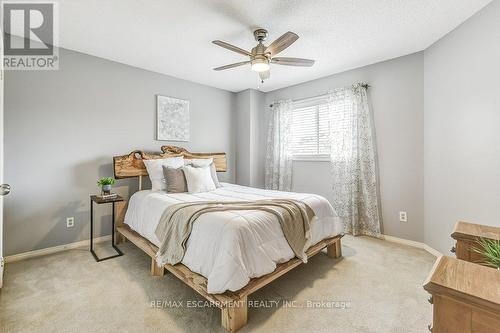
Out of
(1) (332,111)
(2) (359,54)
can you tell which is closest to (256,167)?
(1) (332,111)

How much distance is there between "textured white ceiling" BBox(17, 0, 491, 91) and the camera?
216cm

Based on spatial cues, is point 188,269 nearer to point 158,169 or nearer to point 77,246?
point 158,169

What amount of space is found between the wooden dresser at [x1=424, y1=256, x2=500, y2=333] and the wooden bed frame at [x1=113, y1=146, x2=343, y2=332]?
3.78 ft

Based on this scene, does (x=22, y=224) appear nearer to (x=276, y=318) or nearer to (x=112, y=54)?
(x=112, y=54)

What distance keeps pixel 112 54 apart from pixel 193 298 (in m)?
3.20

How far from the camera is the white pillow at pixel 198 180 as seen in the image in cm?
316

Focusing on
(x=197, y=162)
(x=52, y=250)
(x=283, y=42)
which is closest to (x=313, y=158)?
(x=197, y=162)

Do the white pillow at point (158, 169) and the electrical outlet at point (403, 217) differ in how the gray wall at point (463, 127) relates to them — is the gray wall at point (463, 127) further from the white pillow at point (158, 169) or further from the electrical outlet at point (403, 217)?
the white pillow at point (158, 169)

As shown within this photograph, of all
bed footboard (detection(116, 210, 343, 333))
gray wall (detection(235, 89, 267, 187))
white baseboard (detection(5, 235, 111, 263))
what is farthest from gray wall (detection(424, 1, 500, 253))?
white baseboard (detection(5, 235, 111, 263))

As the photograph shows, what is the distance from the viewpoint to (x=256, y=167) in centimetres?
493

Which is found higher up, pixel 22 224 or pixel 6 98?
pixel 6 98

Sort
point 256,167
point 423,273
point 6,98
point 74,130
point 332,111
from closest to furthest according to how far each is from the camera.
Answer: point 423,273
point 6,98
point 74,130
point 332,111
point 256,167

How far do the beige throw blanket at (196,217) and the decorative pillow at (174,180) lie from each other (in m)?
0.78

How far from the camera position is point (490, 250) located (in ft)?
3.78
